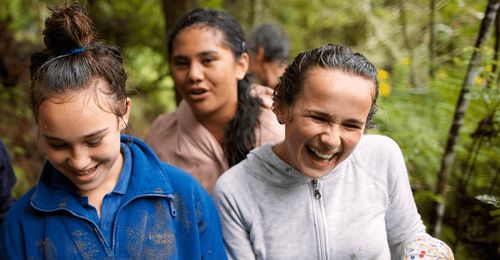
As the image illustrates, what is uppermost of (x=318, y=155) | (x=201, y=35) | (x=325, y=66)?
(x=201, y=35)

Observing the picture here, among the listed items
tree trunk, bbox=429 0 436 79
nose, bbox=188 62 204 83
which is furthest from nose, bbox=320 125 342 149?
tree trunk, bbox=429 0 436 79

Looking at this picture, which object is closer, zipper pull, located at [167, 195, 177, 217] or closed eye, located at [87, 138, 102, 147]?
closed eye, located at [87, 138, 102, 147]

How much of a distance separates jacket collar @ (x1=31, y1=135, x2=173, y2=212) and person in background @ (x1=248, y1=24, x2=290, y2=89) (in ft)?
10.6

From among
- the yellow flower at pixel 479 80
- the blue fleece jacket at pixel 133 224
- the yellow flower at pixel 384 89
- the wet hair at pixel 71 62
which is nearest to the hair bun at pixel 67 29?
the wet hair at pixel 71 62

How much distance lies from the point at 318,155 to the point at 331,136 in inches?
5.4

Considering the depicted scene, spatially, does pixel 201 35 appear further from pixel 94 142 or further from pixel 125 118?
pixel 94 142

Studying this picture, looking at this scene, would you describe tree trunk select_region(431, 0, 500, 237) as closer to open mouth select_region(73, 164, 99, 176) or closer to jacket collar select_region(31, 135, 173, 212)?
jacket collar select_region(31, 135, 173, 212)

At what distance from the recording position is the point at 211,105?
2918 millimetres

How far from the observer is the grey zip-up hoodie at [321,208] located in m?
2.11

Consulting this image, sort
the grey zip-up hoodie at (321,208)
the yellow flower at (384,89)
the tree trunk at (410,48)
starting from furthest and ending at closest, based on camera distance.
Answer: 1. the yellow flower at (384,89)
2. the tree trunk at (410,48)
3. the grey zip-up hoodie at (321,208)

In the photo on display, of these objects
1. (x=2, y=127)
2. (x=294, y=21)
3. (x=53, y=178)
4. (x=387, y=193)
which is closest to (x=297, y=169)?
(x=387, y=193)

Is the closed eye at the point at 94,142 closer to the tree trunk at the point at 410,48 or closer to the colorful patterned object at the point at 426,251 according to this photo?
the colorful patterned object at the point at 426,251

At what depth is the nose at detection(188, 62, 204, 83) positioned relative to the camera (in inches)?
111

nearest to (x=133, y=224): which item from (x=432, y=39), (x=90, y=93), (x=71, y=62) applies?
(x=90, y=93)
